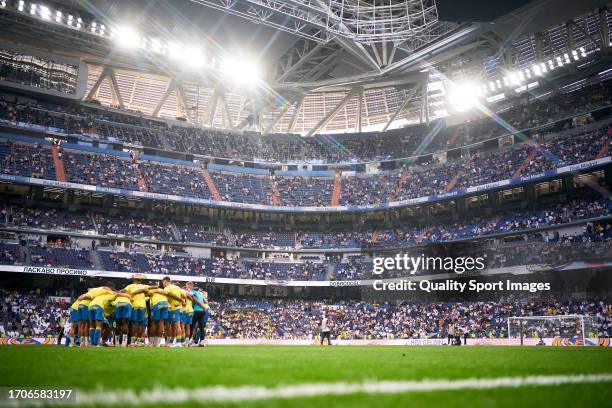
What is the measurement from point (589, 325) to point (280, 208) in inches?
1350

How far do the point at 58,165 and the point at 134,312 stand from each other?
39.1 m

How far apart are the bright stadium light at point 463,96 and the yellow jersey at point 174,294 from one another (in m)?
47.4

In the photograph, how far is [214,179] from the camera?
195 ft

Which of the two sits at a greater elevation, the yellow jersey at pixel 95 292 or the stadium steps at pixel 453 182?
the stadium steps at pixel 453 182

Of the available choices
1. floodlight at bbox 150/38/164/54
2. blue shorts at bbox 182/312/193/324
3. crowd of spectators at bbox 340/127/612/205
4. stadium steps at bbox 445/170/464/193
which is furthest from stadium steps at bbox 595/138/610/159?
floodlight at bbox 150/38/164/54

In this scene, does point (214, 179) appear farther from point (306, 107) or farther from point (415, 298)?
point (415, 298)

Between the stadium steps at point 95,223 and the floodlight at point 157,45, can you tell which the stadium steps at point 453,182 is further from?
the stadium steps at point 95,223

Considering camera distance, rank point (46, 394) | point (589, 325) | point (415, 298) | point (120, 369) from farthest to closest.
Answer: point (415, 298)
point (589, 325)
point (120, 369)
point (46, 394)

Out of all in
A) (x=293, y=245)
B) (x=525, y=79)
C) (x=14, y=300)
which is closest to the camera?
(x=14, y=300)

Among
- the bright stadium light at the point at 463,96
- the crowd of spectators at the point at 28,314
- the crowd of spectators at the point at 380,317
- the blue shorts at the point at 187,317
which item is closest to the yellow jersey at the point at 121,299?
the blue shorts at the point at 187,317

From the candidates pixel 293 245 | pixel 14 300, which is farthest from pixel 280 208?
pixel 14 300

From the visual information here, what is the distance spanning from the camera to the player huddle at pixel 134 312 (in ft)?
51.2

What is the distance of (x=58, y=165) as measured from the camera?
49.5 metres

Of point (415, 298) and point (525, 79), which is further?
point (525, 79)
